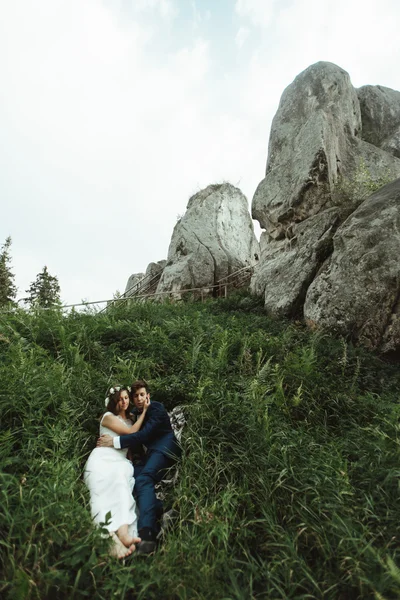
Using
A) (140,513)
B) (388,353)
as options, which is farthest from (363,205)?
(140,513)

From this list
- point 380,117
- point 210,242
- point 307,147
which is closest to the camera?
point 307,147

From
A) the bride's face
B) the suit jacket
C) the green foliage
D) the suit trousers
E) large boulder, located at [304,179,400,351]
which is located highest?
the green foliage

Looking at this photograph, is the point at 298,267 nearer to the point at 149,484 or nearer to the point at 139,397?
the point at 139,397

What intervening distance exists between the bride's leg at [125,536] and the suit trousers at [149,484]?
0.17 metres

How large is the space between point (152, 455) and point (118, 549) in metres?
1.24

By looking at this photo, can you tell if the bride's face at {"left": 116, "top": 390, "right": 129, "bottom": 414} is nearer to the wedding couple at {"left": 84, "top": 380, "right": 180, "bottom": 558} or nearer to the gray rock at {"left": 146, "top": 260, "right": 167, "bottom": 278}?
the wedding couple at {"left": 84, "top": 380, "right": 180, "bottom": 558}

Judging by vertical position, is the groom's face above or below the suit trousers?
above

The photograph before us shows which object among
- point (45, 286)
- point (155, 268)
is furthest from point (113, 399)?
point (45, 286)

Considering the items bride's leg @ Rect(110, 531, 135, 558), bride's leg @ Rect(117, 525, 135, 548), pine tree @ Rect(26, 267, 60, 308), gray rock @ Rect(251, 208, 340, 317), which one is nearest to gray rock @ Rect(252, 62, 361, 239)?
gray rock @ Rect(251, 208, 340, 317)

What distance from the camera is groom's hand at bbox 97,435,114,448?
414 centimetres

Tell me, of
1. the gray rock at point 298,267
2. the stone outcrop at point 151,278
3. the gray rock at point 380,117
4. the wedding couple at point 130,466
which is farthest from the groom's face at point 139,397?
the stone outcrop at point 151,278

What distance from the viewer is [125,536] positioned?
3236 millimetres

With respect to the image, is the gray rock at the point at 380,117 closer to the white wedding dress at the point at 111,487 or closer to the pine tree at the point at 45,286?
the white wedding dress at the point at 111,487

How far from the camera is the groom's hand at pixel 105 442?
414cm
